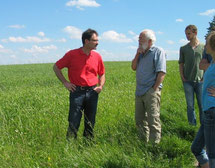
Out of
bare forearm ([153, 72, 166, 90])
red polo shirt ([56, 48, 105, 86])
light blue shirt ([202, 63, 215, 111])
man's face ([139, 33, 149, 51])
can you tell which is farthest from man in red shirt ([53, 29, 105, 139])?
light blue shirt ([202, 63, 215, 111])

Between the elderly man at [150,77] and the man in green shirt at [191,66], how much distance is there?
131 centimetres

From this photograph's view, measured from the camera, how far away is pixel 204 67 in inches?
134

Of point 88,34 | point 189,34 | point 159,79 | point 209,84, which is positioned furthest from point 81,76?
point 189,34

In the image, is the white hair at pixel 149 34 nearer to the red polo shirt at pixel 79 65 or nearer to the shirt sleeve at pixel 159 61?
the shirt sleeve at pixel 159 61

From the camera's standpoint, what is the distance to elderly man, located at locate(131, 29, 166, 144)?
152 inches

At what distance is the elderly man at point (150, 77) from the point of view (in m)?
3.86

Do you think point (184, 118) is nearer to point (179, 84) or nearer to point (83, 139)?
point (83, 139)

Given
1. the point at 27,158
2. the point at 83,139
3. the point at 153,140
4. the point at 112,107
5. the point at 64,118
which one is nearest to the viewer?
the point at 27,158

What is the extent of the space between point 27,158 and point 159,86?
2304mm

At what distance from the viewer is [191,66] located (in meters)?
5.08

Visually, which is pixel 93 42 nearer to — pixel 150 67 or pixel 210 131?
pixel 150 67

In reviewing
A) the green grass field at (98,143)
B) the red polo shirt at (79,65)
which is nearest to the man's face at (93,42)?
the red polo shirt at (79,65)

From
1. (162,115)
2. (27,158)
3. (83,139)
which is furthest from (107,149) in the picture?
(162,115)

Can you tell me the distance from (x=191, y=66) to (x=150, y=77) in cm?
155
